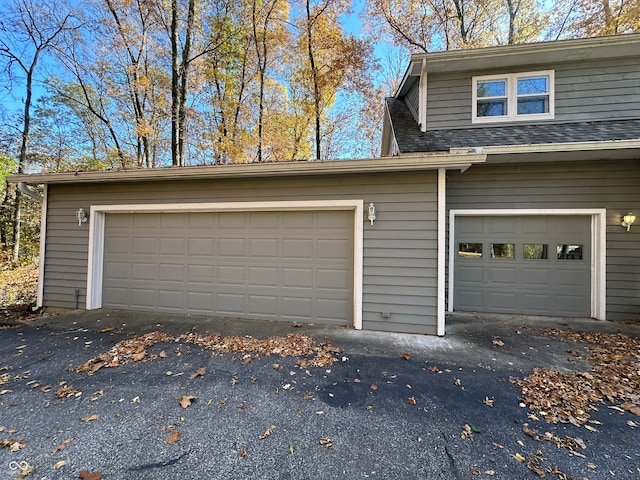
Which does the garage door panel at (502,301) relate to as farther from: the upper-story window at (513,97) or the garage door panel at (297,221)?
the garage door panel at (297,221)

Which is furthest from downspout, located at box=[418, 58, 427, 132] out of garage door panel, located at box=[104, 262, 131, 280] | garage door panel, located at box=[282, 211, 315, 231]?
garage door panel, located at box=[104, 262, 131, 280]

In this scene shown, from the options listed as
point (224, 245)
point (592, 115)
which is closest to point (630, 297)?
point (592, 115)

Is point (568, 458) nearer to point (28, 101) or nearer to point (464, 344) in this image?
point (464, 344)

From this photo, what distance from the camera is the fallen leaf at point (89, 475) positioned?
5.81ft

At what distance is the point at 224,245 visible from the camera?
5.21 meters

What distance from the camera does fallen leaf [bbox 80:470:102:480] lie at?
1771 millimetres

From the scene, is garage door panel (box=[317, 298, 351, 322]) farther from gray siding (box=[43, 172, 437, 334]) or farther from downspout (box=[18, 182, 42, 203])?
downspout (box=[18, 182, 42, 203])

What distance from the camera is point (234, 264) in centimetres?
516

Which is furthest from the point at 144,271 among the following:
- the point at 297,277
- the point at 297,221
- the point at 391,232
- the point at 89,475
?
the point at 391,232

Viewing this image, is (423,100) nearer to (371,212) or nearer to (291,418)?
(371,212)

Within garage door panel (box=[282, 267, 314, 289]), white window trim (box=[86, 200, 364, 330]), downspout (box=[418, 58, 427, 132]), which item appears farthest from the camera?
downspout (box=[418, 58, 427, 132])

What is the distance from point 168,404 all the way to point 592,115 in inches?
343

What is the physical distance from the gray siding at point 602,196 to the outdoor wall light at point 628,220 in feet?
0.21

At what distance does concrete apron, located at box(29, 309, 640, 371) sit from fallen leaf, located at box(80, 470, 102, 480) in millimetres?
2477
